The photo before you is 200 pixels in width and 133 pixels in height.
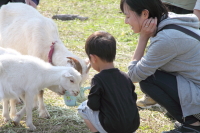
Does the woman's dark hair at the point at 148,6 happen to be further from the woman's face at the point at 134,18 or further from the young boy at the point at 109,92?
the young boy at the point at 109,92

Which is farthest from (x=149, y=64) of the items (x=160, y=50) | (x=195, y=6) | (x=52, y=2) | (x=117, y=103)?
(x=52, y=2)

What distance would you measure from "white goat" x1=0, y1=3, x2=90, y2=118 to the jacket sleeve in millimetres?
1029

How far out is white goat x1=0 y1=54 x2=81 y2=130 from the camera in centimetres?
359

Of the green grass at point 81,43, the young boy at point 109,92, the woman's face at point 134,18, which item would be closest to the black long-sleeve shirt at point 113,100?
the young boy at point 109,92

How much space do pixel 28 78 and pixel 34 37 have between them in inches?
50.6

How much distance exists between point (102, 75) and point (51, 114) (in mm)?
1667

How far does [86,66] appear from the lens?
448cm

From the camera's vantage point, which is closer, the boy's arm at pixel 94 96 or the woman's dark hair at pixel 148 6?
the boy's arm at pixel 94 96

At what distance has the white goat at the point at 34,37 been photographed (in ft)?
14.6

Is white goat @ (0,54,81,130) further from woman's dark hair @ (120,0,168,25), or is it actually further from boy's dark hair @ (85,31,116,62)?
woman's dark hair @ (120,0,168,25)

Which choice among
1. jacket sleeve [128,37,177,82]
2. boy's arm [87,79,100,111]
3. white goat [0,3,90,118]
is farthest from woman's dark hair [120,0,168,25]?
white goat [0,3,90,118]

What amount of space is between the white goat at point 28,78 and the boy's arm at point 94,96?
2.47 feet

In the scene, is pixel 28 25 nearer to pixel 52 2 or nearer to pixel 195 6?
pixel 195 6

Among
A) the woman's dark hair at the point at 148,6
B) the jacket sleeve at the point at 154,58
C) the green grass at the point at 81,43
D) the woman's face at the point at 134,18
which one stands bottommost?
the green grass at the point at 81,43
